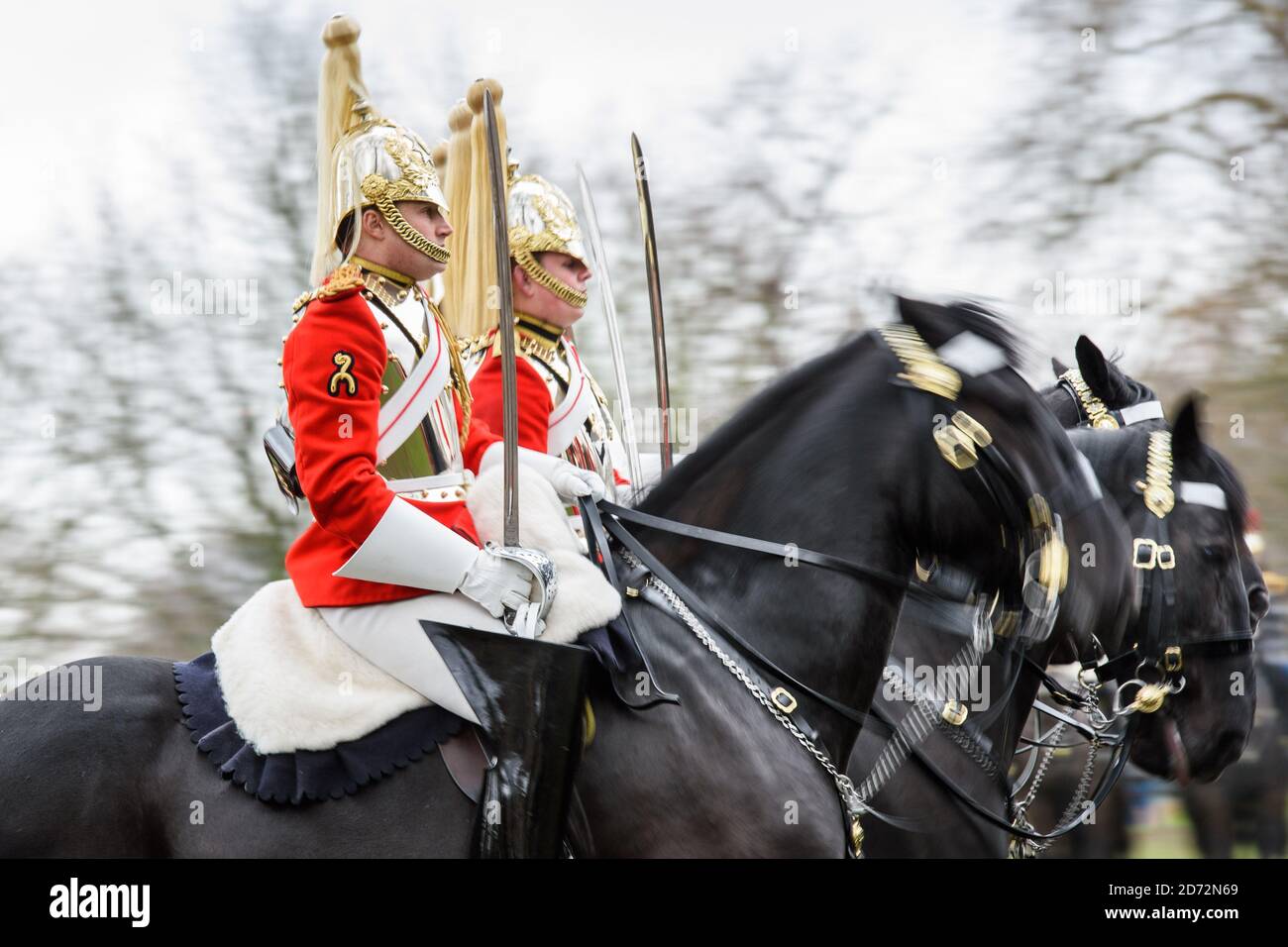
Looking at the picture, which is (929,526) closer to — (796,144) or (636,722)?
(636,722)

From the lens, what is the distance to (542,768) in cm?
278

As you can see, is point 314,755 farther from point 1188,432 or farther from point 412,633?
point 1188,432

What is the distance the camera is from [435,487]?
313cm

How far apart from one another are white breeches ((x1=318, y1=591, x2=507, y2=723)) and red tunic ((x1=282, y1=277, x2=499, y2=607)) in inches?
1.1

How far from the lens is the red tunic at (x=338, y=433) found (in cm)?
285

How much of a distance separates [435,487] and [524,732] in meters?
0.62

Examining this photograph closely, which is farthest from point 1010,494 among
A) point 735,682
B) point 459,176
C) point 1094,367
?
point 459,176

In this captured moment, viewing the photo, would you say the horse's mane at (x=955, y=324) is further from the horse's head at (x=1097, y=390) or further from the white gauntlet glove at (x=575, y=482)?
the horse's head at (x=1097, y=390)

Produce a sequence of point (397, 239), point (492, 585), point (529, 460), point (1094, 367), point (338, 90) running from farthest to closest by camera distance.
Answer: point (1094, 367), point (529, 460), point (338, 90), point (397, 239), point (492, 585)

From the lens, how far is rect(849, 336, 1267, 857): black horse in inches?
156

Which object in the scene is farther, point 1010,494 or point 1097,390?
point 1097,390

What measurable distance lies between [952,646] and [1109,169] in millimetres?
6301

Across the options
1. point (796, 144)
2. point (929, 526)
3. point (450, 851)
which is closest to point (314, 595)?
point (450, 851)

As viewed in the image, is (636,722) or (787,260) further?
(787,260)
